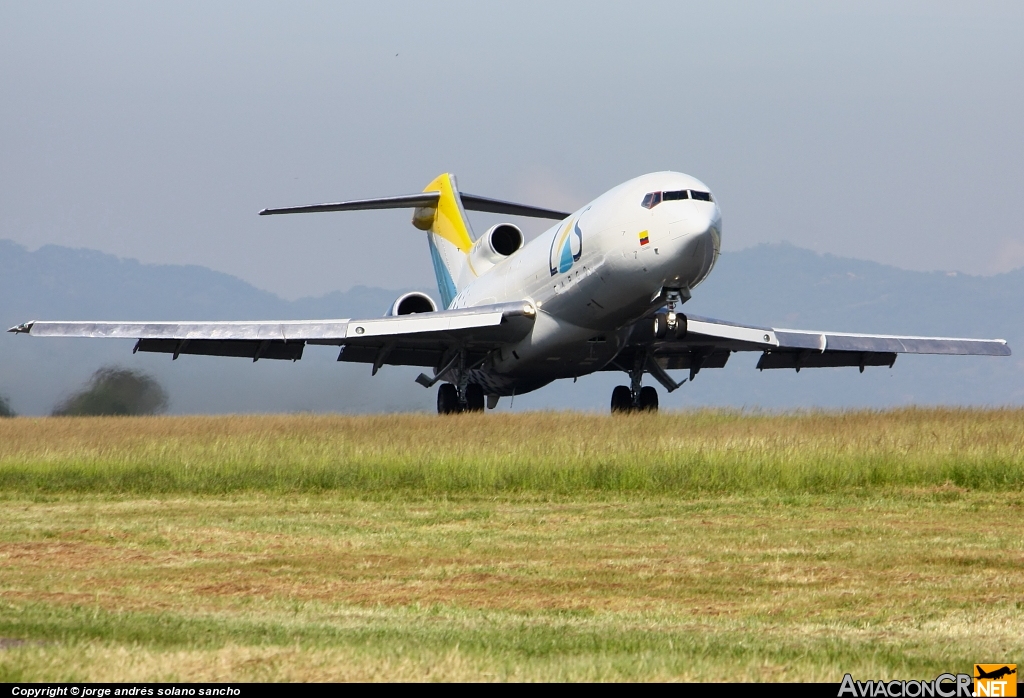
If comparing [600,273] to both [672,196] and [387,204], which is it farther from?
[387,204]

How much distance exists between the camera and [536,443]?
18.0 meters

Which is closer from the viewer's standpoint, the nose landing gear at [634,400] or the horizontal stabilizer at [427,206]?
the nose landing gear at [634,400]

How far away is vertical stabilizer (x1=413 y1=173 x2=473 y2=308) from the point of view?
3553 cm

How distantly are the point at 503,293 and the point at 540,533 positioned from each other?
16.3 metres

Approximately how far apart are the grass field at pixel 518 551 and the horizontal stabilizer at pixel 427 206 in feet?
53.8

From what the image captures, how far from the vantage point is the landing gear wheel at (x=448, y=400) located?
96.8 ft

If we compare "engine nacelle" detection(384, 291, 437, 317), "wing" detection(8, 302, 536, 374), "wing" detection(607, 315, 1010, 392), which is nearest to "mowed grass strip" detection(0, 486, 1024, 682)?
"wing" detection(8, 302, 536, 374)

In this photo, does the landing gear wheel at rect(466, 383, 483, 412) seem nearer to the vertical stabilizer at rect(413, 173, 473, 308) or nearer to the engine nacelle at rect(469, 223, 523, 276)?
the engine nacelle at rect(469, 223, 523, 276)

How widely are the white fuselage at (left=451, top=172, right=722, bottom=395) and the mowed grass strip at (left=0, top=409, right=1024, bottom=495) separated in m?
3.16

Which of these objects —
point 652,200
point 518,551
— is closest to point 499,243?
point 652,200

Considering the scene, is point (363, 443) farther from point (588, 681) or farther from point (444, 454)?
point (588, 681)

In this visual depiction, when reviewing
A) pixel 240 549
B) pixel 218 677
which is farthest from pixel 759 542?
pixel 218 677

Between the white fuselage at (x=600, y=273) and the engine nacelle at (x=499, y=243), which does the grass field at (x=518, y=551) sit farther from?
the engine nacelle at (x=499, y=243)

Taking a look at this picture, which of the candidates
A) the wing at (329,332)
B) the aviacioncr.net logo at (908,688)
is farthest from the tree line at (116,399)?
the aviacioncr.net logo at (908,688)
